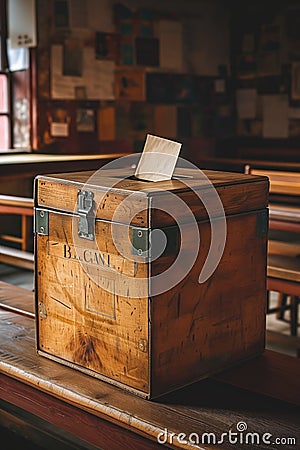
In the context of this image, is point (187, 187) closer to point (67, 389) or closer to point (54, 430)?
point (67, 389)

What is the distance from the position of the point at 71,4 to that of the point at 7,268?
7.59 ft

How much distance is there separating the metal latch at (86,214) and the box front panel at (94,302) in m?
0.01

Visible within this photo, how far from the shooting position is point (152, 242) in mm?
1188

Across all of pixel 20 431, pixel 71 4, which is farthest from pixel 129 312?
pixel 71 4

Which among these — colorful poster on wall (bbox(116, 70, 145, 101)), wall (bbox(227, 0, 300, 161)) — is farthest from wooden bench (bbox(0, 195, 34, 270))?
wall (bbox(227, 0, 300, 161))

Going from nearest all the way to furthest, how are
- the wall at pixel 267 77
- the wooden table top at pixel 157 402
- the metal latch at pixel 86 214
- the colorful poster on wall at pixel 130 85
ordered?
the wooden table top at pixel 157 402
the metal latch at pixel 86 214
the colorful poster on wall at pixel 130 85
the wall at pixel 267 77

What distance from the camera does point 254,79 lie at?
7074 mm

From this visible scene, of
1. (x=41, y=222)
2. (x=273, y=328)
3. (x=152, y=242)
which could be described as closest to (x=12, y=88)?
(x=273, y=328)

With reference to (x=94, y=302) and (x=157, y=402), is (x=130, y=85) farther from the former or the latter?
(x=157, y=402)

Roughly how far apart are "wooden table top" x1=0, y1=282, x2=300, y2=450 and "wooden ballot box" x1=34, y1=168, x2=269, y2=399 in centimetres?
Answer: 3

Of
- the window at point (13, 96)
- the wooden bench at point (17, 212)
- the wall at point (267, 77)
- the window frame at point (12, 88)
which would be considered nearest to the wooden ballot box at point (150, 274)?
the wooden bench at point (17, 212)

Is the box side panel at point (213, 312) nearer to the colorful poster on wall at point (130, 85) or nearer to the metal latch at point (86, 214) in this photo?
the metal latch at point (86, 214)

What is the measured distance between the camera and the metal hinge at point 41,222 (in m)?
1.40

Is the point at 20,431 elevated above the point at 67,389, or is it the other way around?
the point at 67,389
